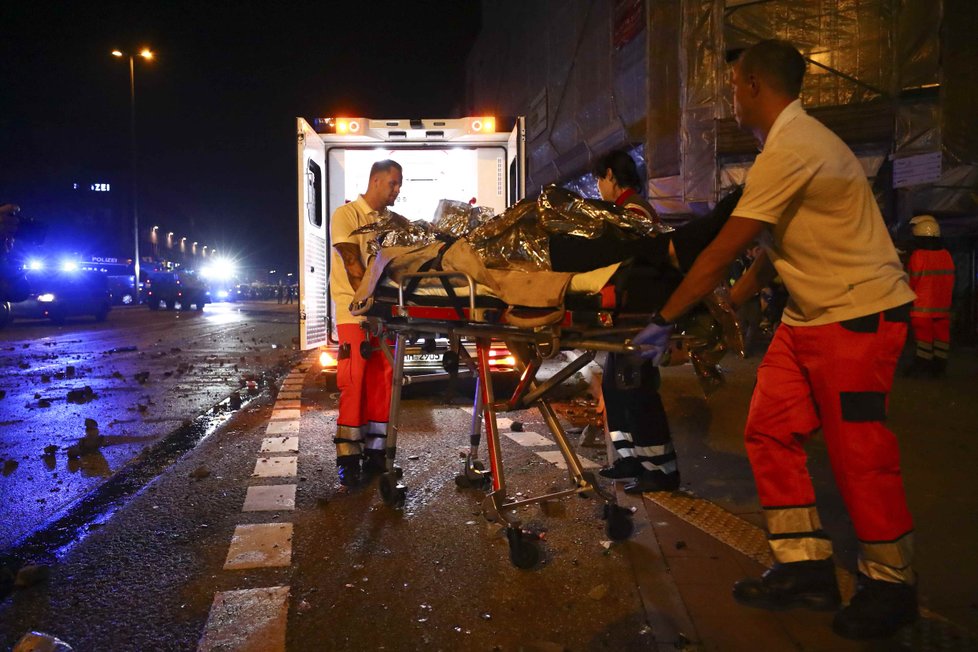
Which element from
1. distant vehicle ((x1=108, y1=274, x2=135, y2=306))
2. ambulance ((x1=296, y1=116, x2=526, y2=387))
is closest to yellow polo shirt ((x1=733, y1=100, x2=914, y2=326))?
ambulance ((x1=296, y1=116, x2=526, y2=387))

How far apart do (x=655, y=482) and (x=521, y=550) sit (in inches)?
48.2

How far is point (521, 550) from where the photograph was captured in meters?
2.87

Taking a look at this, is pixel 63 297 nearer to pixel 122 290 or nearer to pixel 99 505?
pixel 122 290

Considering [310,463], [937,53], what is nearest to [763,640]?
[310,463]

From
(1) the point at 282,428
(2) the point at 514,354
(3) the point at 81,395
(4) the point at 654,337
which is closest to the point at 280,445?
(1) the point at 282,428

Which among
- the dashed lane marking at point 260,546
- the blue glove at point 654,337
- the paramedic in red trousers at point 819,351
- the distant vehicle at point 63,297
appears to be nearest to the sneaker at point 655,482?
the paramedic in red trousers at point 819,351

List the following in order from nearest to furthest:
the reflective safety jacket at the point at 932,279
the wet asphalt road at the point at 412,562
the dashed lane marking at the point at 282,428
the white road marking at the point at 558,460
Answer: the wet asphalt road at the point at 412,562 → the white road marking at the point at 558,460 → the dashed lane marking at the point at 282,428 → the reflective safety jacket at the point at 932,279

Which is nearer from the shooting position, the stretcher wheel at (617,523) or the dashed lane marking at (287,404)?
the stretcher wheel at (617,523)

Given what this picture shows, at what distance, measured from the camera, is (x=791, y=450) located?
2.42 metres

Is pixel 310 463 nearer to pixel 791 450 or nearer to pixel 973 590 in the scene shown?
pixel 791 450

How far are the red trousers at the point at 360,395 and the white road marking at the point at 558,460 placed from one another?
1.24 meters

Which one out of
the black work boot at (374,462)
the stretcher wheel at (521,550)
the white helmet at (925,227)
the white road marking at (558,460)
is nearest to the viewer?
the stretcher wheel at (521,550)

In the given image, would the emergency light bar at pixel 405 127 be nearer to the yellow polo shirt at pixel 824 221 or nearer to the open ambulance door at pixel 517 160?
the open ambulance door at pixel 517 160

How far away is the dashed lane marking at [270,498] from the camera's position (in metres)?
3.75
